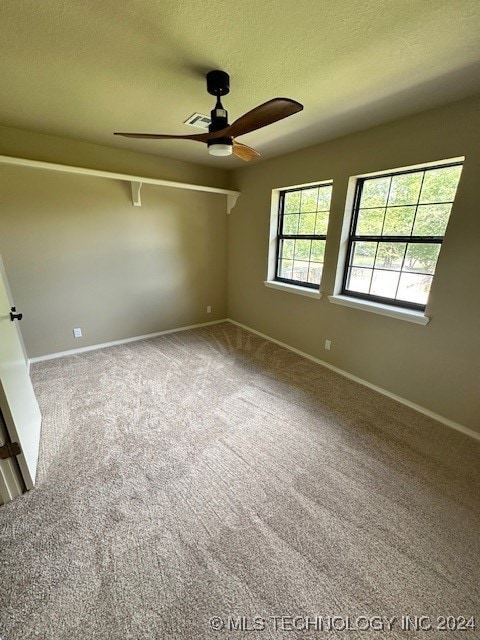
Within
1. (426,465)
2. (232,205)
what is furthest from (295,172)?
(426,465)

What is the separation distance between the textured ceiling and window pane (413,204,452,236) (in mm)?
709

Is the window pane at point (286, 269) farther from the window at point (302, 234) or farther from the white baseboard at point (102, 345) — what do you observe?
the white baseboard at point (102, 345)

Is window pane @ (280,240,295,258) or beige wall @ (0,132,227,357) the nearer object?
beige wall @ (0,132,227,357)

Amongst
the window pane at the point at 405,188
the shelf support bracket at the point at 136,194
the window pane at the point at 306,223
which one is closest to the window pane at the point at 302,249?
the window pane at the point at 306,223

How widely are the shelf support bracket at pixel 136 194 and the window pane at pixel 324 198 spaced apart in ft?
7.16

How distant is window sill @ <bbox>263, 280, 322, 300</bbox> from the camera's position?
2993 mm

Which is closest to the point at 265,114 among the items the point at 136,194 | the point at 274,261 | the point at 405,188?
the point at 405,188

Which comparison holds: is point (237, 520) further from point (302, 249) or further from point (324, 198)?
point (324, 198)

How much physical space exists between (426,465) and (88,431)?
249 cm

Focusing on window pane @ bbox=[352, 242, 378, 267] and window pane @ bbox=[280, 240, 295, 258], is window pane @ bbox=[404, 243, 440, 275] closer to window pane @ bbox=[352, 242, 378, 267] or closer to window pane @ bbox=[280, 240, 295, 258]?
window pane @ bbox=[352, 242, 378, 267]

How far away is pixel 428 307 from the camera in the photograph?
213 cm

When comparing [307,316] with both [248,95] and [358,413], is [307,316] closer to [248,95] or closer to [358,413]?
[358,413]

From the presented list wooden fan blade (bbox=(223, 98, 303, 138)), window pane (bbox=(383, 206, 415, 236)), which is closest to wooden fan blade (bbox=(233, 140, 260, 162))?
wooden fan blade (bbox=(223, 98, 303, 138))

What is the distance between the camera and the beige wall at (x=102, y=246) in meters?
2.68
